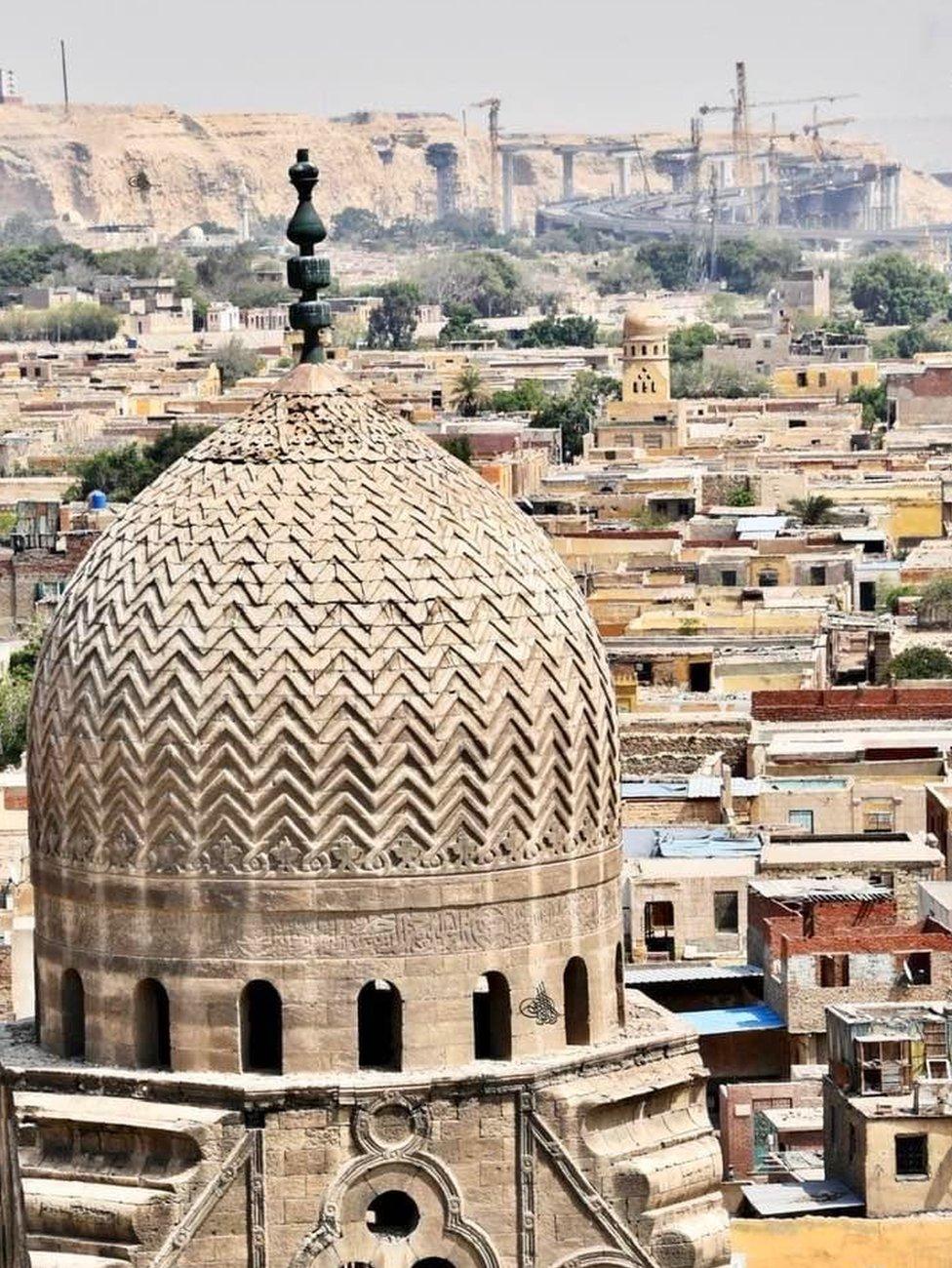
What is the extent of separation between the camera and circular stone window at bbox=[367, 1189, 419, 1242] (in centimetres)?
1573

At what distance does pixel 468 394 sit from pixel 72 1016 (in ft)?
290

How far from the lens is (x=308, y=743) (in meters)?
15.5

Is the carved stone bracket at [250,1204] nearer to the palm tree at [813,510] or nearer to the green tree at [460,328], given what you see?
the palm tree at [813,510]

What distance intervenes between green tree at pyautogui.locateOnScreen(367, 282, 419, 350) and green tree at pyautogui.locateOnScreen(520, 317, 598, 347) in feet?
14.3

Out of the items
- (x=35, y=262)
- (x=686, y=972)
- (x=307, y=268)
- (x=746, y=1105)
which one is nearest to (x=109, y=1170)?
(x=307, y=268)

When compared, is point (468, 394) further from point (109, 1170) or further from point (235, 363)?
point (109, 1170)

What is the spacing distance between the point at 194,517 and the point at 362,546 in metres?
0.58

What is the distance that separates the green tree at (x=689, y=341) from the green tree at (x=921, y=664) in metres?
→ 74.8

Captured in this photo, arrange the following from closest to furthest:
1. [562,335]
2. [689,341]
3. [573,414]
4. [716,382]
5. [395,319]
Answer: [573,414]
[716,382]
[689,341]
[562,335]
[395,319]

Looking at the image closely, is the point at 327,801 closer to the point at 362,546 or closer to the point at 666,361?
the point at 362,546

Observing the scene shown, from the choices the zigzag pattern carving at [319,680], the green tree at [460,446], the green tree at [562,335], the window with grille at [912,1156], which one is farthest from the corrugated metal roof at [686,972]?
the green tree at [562,335]

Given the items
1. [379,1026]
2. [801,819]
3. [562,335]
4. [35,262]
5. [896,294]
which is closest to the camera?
[379,1026]

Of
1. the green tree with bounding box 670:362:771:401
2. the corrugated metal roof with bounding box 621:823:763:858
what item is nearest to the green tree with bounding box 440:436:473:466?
the green tree with bounding box 670:362:771:401

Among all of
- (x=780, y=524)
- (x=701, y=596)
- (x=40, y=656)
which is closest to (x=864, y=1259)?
(x=40, y=656)
